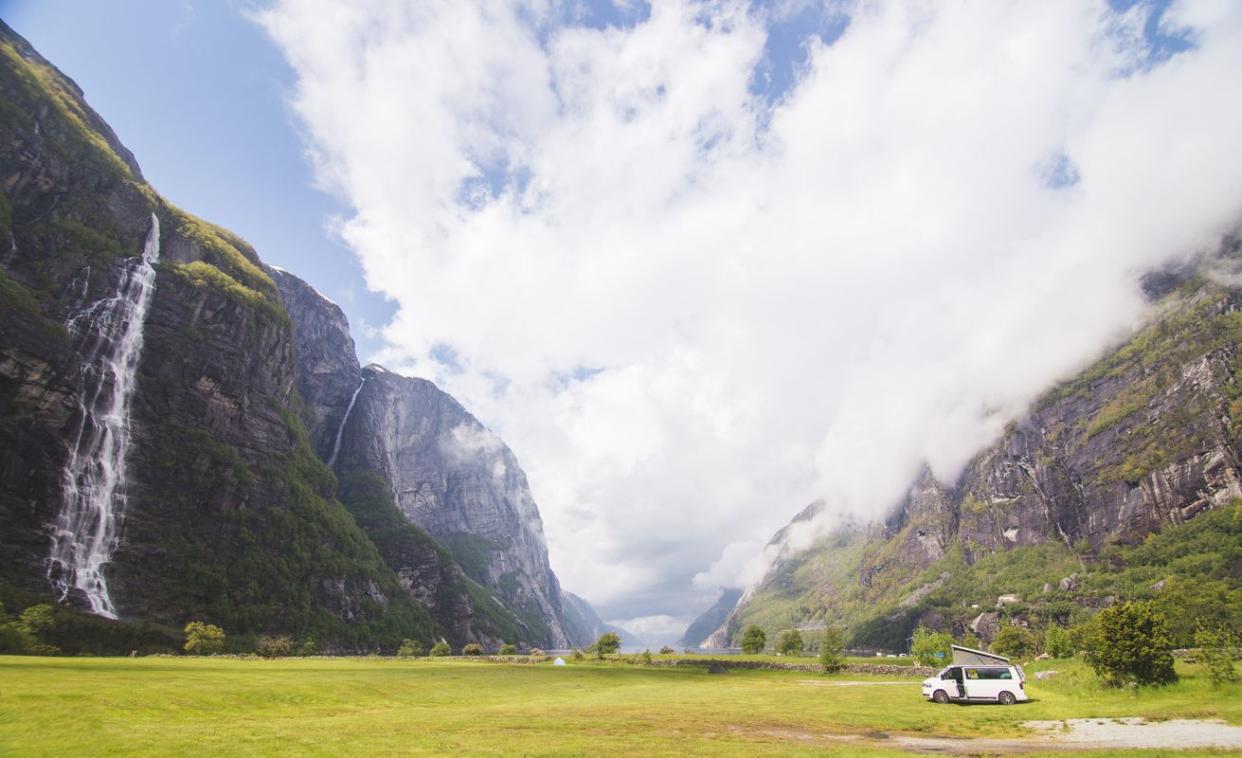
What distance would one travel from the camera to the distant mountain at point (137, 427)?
10994cm

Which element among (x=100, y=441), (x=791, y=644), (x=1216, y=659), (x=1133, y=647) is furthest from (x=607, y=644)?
(x=100, y=441)

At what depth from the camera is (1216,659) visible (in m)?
32.6

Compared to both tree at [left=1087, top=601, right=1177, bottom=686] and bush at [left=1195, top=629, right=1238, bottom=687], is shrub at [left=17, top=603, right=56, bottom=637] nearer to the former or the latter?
tree at [left=1087, top=601, right=1177, bottom=686]

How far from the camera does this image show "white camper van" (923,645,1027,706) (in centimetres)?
3806

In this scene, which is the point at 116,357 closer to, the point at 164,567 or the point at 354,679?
the point at 164,567

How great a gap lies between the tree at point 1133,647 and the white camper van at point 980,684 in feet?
15.9

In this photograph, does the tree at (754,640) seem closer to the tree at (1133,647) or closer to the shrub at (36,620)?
the tree at (1133,647)

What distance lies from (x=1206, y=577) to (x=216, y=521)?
977ft

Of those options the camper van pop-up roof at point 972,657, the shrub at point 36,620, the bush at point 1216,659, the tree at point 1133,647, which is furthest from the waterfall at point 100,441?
the bush at point 1216,659

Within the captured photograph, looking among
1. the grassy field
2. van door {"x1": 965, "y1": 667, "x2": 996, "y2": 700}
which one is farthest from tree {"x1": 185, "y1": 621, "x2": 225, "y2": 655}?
van door {"x1": 965, "y1": 667, "x2": 996, "y2": 700}

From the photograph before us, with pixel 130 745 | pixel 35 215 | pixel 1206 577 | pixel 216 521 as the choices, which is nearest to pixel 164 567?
pixel 216 521

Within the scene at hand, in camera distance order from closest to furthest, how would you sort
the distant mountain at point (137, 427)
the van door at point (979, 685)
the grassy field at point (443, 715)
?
the grassy field at point (443, 715), the van door at point (979, 685), the distant mountain at point (137, 427)

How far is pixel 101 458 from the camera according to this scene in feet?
403

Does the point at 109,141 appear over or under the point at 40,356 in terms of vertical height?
over
